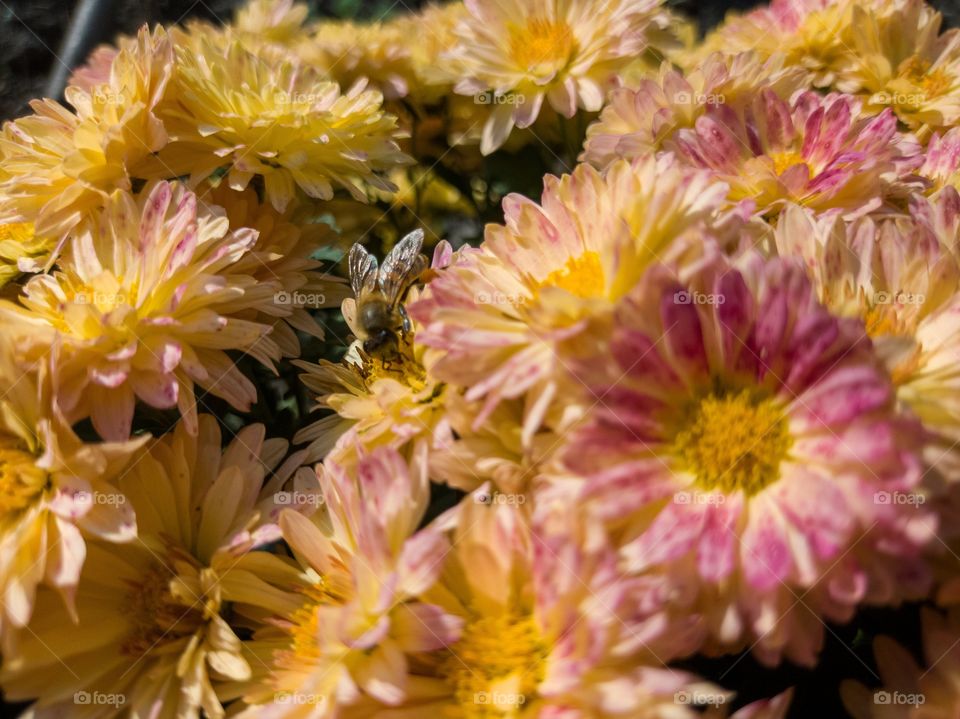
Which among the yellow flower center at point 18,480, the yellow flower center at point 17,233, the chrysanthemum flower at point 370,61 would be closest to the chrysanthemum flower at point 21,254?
the yellow flower center at point 17,233

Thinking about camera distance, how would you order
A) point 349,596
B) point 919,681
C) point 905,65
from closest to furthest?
1. point 919,681
2. point 349,596
3. point 905,65

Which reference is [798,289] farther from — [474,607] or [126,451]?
[126,451]

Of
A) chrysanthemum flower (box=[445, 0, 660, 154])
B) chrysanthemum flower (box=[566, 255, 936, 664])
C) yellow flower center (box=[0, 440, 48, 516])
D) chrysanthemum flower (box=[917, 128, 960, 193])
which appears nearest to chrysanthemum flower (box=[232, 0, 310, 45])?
chrysanthemum flower (box=[445, 0, 660, 154])

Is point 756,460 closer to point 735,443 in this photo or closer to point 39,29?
point 735,443

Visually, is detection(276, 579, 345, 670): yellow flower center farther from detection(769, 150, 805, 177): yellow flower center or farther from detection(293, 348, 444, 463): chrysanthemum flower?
detection(769, 150, 805, 177): yellow flower center

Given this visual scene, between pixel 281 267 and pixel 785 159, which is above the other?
pixel 785 159

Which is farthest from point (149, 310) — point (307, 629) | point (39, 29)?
point (39, 29)
